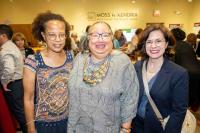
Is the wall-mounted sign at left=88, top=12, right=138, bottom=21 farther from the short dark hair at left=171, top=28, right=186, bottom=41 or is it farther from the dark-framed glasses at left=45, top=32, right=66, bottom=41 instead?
the dark-framed glasses at left=45, top=32, right=66, bottom=41

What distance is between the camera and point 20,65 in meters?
3.29

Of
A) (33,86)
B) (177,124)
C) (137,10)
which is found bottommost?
(177,124)

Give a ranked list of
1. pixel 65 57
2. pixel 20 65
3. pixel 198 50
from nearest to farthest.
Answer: pixel 65 57
pixel 20 65
pixel 198 50

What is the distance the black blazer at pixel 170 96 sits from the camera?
176cm

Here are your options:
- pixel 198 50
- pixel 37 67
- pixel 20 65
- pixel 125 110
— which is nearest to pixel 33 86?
pixel 37 67

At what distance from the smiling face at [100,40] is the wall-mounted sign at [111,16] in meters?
9.57

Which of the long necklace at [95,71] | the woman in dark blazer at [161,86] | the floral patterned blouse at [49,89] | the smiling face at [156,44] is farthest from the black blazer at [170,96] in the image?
the floral patterned blouse at [49,89]

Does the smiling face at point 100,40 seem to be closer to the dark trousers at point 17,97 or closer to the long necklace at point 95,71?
the long necklace at point 95,71

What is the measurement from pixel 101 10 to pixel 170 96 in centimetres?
984

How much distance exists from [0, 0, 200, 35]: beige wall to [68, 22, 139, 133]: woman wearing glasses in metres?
9.41

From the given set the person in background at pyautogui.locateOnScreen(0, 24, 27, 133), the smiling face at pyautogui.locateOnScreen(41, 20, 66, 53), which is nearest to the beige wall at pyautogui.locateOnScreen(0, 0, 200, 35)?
the person in background at pyautogui.locateOnScreen(0, 24, 27, 133)

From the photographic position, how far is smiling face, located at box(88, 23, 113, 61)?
5.45ft

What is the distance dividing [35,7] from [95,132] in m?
9.65

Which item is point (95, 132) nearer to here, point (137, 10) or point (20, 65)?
point (20, 65)
